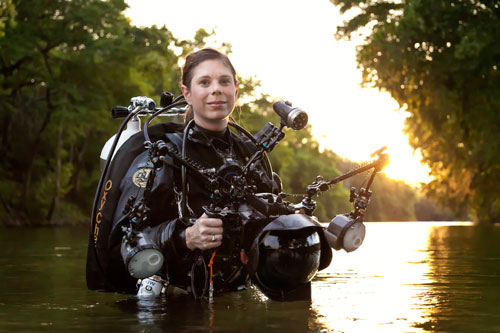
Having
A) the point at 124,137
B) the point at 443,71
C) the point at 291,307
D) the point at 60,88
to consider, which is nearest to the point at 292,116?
the point at 291,307

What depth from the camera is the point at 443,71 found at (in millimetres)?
20938

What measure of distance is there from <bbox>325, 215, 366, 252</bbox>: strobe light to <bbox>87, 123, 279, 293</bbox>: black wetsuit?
64 cm

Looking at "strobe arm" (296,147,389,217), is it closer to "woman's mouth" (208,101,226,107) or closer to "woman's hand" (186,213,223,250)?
"woman's hand" (186,213,223,250)

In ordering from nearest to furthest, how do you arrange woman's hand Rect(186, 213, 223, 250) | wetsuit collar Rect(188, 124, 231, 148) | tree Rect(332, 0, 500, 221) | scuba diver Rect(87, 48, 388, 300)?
woman's hand Rect(186, 213, 223, 250) < scuba diver Rect(87, 48, 388, 300) < wetsuit collar Rect(188, 124, 231, 148) < tree Rect(332, 0, 500, 221)

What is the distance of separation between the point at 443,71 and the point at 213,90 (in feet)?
53.4

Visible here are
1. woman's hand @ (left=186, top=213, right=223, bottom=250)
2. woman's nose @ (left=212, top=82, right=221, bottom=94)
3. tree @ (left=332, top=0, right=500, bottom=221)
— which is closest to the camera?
woman's hand @ (left=186, top=213, right=223, bottom=250)

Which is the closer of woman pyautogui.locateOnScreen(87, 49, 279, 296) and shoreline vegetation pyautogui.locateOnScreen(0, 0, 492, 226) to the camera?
woman pyautogui.locateOnScreen(87, 49, 279, 296)

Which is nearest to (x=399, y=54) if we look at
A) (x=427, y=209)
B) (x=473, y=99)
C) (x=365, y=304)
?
(x=473, y=99)

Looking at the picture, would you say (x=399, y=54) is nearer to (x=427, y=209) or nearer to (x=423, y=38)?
(x=423, y=38)

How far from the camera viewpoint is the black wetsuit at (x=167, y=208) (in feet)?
17.4

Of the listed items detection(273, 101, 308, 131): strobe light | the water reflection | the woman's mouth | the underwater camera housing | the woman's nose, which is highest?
the woman's nose

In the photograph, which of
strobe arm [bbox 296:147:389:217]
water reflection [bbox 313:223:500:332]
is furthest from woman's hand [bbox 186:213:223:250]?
water reflection [bbox 313:223:500:332]

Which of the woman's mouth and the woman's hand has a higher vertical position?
the woman's mouth

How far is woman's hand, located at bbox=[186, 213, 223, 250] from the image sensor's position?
480cm
